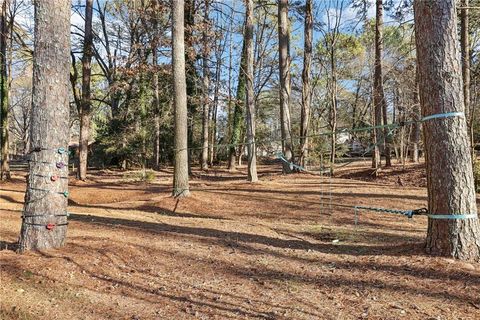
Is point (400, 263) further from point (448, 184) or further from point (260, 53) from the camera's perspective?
point (260, 53)

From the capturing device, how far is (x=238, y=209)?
7.83 metres

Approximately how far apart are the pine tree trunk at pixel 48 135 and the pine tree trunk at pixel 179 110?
460 centimetres

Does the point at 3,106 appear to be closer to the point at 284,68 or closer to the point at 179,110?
the point at 179,110

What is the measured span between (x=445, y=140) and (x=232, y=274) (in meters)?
2.44

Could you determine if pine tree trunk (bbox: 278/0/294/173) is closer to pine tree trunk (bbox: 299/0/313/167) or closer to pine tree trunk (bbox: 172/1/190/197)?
pine tree trunk (bbox: 299/0/313/167)

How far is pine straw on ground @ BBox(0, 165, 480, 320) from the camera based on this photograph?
2840 mm

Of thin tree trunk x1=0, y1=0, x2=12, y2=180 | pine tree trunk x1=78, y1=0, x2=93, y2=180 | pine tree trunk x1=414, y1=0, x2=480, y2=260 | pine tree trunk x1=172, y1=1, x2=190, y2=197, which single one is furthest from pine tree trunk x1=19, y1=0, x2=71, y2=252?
thin tree trunk x1=0, y1=0, x2=12, y2=180

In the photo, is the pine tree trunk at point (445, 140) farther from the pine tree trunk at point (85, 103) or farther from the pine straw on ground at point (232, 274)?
the pine tree trunk at point (85, 103)

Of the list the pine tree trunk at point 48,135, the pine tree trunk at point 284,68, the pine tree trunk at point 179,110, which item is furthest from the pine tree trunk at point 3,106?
the pine tree trunk at point 48,135

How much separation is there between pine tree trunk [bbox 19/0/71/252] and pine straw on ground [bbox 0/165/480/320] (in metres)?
0.26

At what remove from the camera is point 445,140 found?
364 centimetres

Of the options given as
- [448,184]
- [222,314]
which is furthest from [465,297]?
[222,314]

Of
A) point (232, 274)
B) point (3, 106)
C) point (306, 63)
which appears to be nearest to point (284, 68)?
point (306, 63)

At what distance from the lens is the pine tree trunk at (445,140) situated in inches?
141
